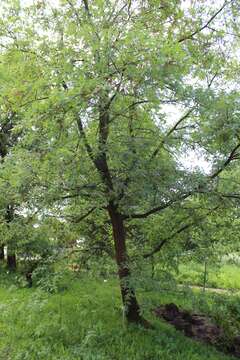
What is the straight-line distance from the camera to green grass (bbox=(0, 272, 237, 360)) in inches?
184

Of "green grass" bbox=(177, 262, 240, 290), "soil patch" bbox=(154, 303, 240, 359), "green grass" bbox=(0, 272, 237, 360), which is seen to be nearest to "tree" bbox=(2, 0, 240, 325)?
"green grass" bbox=(0, 272, 237, 360)

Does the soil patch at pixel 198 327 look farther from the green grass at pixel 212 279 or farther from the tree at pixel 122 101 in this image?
the green grass at pixel 212 279

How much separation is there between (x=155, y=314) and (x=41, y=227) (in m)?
2.81

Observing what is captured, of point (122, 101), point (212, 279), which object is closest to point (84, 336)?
point (122, 101)

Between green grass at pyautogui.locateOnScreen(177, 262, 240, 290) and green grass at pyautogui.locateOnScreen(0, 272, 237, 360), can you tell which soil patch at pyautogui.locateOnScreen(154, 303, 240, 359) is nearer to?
green grass at pyautogui.locateOnScreen(0, 272, 237, 360)

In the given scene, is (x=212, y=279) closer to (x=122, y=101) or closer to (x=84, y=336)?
(x=84, y=336)

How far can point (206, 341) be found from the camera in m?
5.80

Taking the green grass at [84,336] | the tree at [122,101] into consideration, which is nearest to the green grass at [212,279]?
the green grass at [84,336]

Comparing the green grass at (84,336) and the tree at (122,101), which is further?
the green grass at (84,336)

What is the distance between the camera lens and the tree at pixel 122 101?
3.91 meters

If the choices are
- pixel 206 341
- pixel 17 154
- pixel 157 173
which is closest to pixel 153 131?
pixel 157 173

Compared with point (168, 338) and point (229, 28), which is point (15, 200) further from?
point (229, 28)

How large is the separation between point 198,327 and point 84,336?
6.94ft

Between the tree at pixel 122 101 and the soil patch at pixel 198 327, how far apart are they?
943mm
